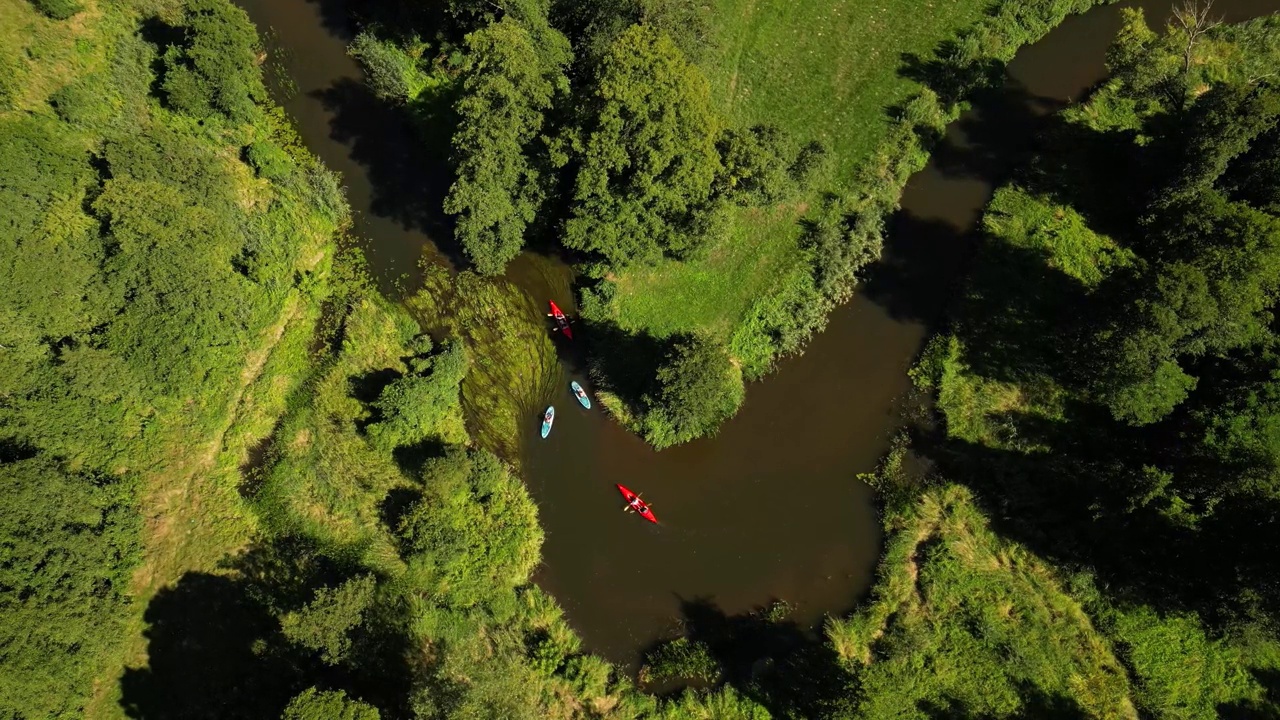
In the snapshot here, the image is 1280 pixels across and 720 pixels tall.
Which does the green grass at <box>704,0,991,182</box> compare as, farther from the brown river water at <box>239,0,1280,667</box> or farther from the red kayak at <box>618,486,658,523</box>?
the red kayak at <box>618,486,658,523</box>

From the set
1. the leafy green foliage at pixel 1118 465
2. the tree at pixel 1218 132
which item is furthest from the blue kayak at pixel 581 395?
the tree at pixel 1218 132

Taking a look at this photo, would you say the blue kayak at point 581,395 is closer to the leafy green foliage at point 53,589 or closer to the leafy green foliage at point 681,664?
the leafy green foliage at point 681,664

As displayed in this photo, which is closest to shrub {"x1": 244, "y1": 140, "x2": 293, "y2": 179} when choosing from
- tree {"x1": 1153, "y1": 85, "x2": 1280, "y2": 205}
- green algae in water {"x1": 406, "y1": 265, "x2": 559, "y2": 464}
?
green algae in water {"x1": 406, "y1": 265, "x2": 559, "y2": 464}

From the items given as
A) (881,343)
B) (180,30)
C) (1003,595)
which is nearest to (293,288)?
(180,30)

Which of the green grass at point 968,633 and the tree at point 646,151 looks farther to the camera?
the tree at point 646,151

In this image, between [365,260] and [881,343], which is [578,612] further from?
[365,260]
